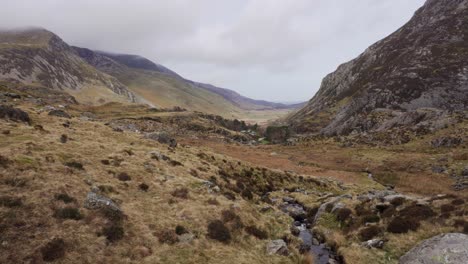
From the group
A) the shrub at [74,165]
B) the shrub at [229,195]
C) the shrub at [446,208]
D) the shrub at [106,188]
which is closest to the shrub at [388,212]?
the shrub at [446,208]

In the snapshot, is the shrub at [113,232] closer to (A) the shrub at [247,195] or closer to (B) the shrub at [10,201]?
(B) the shrub at [10,201]

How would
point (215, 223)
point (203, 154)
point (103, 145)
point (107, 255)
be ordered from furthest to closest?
1. point (203, 154)
2. point (103, 145)
3. point (215, 223)
4. point (107, 255)

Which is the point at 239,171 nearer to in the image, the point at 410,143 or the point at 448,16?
the point at 410,143

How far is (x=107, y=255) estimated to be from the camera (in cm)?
1891

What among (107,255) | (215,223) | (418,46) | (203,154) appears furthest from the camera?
(418,46)

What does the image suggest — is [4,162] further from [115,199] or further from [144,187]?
[144,187]

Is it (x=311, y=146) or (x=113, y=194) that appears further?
(x=311, y=146)

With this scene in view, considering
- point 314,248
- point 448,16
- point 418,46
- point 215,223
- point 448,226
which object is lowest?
point 314,248

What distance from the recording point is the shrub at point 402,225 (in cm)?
2459

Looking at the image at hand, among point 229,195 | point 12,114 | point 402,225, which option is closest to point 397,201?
point 402,225

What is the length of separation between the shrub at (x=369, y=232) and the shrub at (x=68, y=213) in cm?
2133

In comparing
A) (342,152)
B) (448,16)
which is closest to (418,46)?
(448,16)

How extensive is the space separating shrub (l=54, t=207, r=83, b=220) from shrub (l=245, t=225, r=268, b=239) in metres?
12.7

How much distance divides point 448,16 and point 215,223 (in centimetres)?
19044
